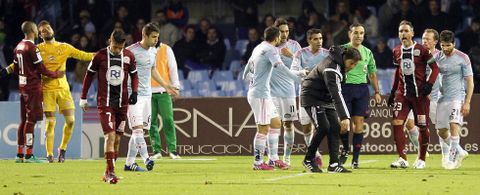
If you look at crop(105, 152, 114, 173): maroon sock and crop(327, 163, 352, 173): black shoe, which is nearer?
crop(105, 152, 114, 173): maroon sock

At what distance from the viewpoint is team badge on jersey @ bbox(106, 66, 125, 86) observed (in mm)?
14695

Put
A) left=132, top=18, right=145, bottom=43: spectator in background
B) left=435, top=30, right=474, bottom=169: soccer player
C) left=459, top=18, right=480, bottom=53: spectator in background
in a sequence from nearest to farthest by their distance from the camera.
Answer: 1. left=435, top=30, right=474, bottom=169: soccer player
2. left=459, top=18, right=480, bottom=53: spectator in background
3. left=132, top=18, right=145, bottom=43: spectator in background

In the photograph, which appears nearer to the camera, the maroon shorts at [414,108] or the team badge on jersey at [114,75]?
the team badge on jersey at [114,75]

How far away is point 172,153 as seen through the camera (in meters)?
20.8

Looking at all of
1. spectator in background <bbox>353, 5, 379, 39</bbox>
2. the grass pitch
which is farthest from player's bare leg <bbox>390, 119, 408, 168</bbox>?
spectator in background <bbox>353, 5, 379, 39</bbox>

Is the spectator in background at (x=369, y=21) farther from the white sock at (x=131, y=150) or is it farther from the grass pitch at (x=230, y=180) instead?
the white sock at (x=131, y=150)

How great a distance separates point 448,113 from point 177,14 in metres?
13.0

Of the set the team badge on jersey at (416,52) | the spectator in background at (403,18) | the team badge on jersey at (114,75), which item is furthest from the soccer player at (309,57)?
the spectator in background at (403,18)

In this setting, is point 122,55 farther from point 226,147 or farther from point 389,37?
point 389,37

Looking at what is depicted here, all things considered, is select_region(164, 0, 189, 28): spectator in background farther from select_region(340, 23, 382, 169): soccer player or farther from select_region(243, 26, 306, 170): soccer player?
select_region(243, 26, 306, 170): soccer player

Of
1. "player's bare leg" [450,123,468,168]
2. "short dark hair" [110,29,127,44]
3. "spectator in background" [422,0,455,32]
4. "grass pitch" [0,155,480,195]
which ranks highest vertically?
"spectator in background" [422,0,455,32]

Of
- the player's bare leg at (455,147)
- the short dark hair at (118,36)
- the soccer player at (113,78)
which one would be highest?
the short dark hair at (118,36)

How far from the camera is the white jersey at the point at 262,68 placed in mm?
16172

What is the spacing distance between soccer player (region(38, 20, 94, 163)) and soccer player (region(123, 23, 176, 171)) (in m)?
2.23
